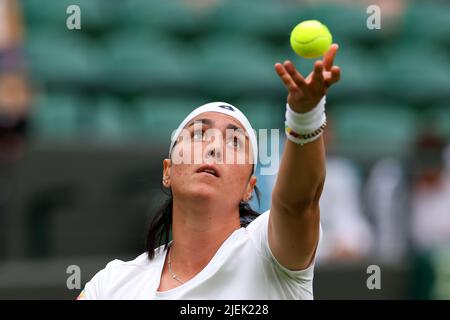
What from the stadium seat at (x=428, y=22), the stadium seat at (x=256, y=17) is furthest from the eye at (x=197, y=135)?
the stadium seat at (x=428, y=22)

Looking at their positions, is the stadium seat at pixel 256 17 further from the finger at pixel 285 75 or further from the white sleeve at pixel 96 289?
the finger at pixel 285 75

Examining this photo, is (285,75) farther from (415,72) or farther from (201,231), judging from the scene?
(415,72)

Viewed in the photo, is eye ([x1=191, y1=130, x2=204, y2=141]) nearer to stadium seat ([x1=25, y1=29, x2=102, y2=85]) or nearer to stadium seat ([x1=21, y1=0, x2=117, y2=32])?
stadium seat ([x1=25, y1=29, x2=102, y2=85])

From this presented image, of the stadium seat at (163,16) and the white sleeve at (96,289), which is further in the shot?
the stadium seat at (163,16)

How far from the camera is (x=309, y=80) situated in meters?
2.42

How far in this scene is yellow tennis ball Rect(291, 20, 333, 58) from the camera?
2.54m

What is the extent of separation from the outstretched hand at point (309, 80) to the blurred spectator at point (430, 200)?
16.5 ft

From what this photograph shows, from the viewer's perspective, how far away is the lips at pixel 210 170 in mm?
2826

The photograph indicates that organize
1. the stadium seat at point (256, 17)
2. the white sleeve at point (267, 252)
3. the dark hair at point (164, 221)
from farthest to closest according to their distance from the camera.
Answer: the stadium seat at point (256, 17), the dark hair at point (164, 221), the white sleeve at point (267, 252)

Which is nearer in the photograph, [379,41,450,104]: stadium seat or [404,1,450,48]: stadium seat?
[379,41,450,104]: stadium seat

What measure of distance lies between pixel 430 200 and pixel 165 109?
2.48m

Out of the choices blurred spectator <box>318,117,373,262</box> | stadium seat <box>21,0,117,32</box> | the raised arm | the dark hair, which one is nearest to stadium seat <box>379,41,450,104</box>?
blurred spectator <box>318,117,373,262</box>
